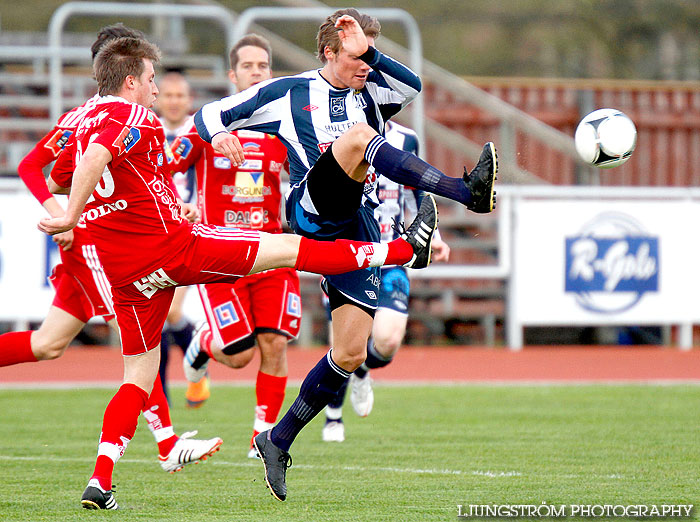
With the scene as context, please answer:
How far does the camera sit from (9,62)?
1761 centimetres

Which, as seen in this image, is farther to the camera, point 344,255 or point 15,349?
point 15,349

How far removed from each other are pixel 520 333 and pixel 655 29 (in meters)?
14.4

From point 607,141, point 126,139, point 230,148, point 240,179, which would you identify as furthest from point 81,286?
point 607,141

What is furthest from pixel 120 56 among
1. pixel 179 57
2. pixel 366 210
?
pixel 179 57

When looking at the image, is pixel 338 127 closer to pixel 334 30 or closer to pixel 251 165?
pixel 334 30

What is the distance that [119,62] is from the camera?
516 cm

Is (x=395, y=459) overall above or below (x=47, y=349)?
below

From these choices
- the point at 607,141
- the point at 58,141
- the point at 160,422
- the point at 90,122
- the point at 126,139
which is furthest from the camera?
the point at 58,141

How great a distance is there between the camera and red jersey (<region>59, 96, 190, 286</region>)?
16.7 feet

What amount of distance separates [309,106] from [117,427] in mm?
1792

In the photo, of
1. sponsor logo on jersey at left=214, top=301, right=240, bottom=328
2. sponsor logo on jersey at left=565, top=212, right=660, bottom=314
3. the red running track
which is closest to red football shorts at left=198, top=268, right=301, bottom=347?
sponsor logo on jersey at left=214, top=301, right=240, bottom=328

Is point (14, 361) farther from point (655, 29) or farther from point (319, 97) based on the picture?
point (655, 29)

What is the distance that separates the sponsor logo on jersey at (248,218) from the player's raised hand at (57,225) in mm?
1931

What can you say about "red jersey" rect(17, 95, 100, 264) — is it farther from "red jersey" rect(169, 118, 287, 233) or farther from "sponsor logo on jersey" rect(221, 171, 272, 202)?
"sponsor logo on jersey" rect(221, 171, 272, 202)
